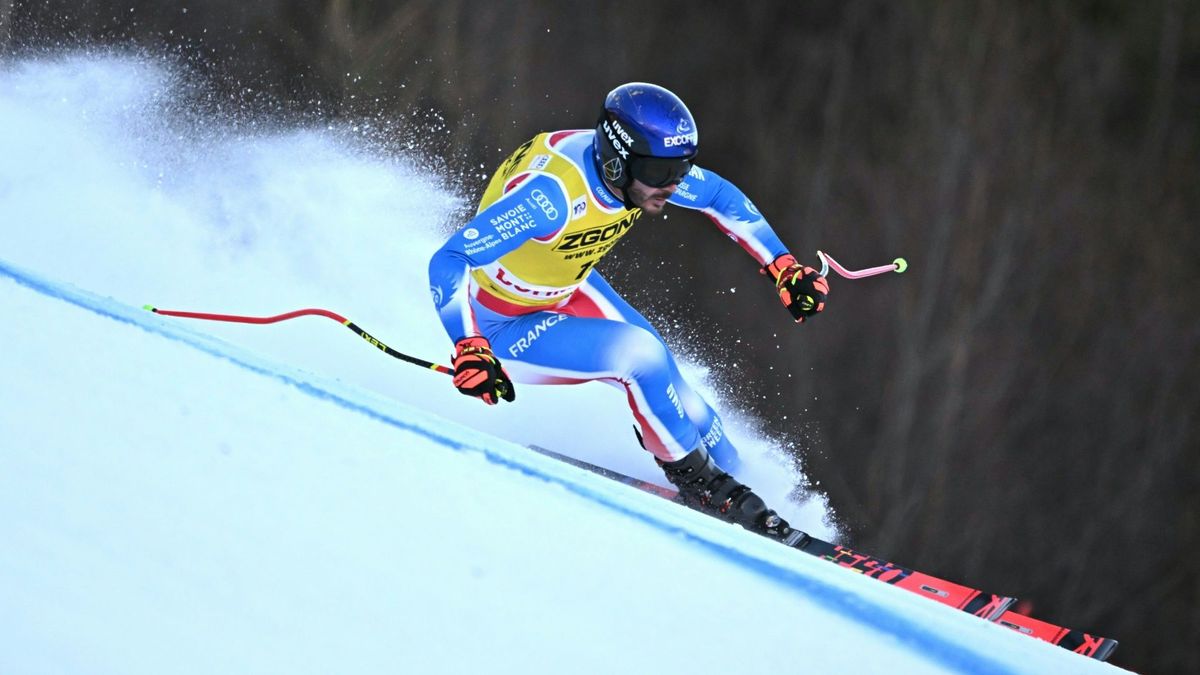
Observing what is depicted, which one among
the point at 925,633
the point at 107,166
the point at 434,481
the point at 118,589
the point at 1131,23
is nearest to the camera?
the point at 925,633

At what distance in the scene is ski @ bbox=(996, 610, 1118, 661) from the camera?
8.12ft

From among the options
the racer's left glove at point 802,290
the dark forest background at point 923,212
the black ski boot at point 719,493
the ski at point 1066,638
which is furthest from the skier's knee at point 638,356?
the dark forest background at point 923,212

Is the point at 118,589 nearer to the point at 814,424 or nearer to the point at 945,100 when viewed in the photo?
the point at 814,424

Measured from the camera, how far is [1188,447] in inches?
156

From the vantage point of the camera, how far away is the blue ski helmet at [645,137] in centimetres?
217

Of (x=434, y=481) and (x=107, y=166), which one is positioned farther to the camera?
(x=107, y=166)

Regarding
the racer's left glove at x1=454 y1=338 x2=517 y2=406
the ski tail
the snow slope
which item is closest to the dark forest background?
the ski tail

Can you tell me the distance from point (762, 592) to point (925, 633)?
16 centimetres

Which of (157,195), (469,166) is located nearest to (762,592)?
(469,166)

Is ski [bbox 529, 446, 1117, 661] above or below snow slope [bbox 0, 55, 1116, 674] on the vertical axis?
above

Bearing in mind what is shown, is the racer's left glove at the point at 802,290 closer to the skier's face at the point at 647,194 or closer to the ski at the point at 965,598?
the skier's face at the point at 647,194

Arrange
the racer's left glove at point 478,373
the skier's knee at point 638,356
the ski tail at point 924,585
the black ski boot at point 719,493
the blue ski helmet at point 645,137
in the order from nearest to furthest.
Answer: the racer's left glove at point 478,373
the blue ski helmet at point 645,137
the skier's knee at point 638,356
the black ski boot at point 719,493
the ski tail at point 924,585

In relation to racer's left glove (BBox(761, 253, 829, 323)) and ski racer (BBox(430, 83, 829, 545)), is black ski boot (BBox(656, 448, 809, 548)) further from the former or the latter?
racer's left glove (BBox(761, 253, 829, 323))

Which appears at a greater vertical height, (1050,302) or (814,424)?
(1050,302)
